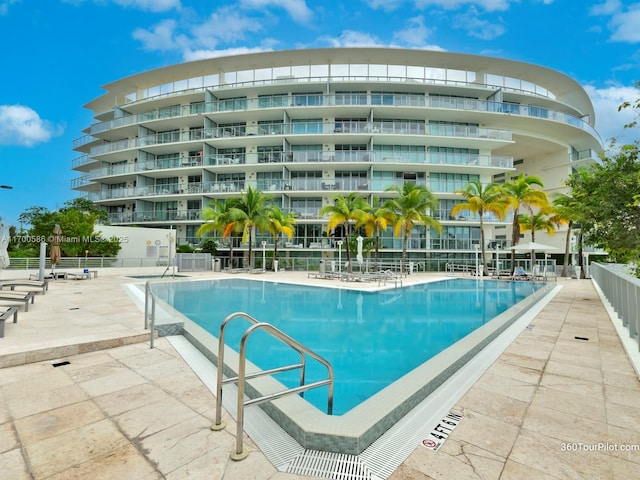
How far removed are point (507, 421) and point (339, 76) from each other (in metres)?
32.8

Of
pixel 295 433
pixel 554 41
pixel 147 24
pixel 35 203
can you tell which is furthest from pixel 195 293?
pixel 554 41

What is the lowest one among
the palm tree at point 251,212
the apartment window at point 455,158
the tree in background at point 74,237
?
the tree in background at point 74,237

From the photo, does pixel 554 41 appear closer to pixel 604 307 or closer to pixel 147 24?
pixel 604 307

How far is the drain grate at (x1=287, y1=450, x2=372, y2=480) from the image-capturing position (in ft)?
7.66

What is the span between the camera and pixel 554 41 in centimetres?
4500

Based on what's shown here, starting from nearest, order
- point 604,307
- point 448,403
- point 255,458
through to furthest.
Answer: point 255,458 → point 448,403 → point 604,307

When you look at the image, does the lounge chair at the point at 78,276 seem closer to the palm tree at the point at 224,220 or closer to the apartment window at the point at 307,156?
the palm tree at the point at 224,220

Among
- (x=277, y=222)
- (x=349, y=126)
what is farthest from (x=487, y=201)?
(x=277, y=222)

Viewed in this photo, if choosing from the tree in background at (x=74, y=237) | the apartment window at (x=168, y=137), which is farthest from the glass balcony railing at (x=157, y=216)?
the apartment window at (x=168, y=137)

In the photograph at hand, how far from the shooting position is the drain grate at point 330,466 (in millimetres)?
2334

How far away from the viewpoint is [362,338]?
7.19 metres

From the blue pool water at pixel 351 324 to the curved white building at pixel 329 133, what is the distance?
53.0 feet

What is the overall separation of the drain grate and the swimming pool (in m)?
0.07

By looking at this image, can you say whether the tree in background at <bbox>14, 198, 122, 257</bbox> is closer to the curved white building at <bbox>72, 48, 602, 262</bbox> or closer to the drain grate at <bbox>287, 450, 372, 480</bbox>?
the curved white building at <bbox>72, 48, 602, 262</bbox>
